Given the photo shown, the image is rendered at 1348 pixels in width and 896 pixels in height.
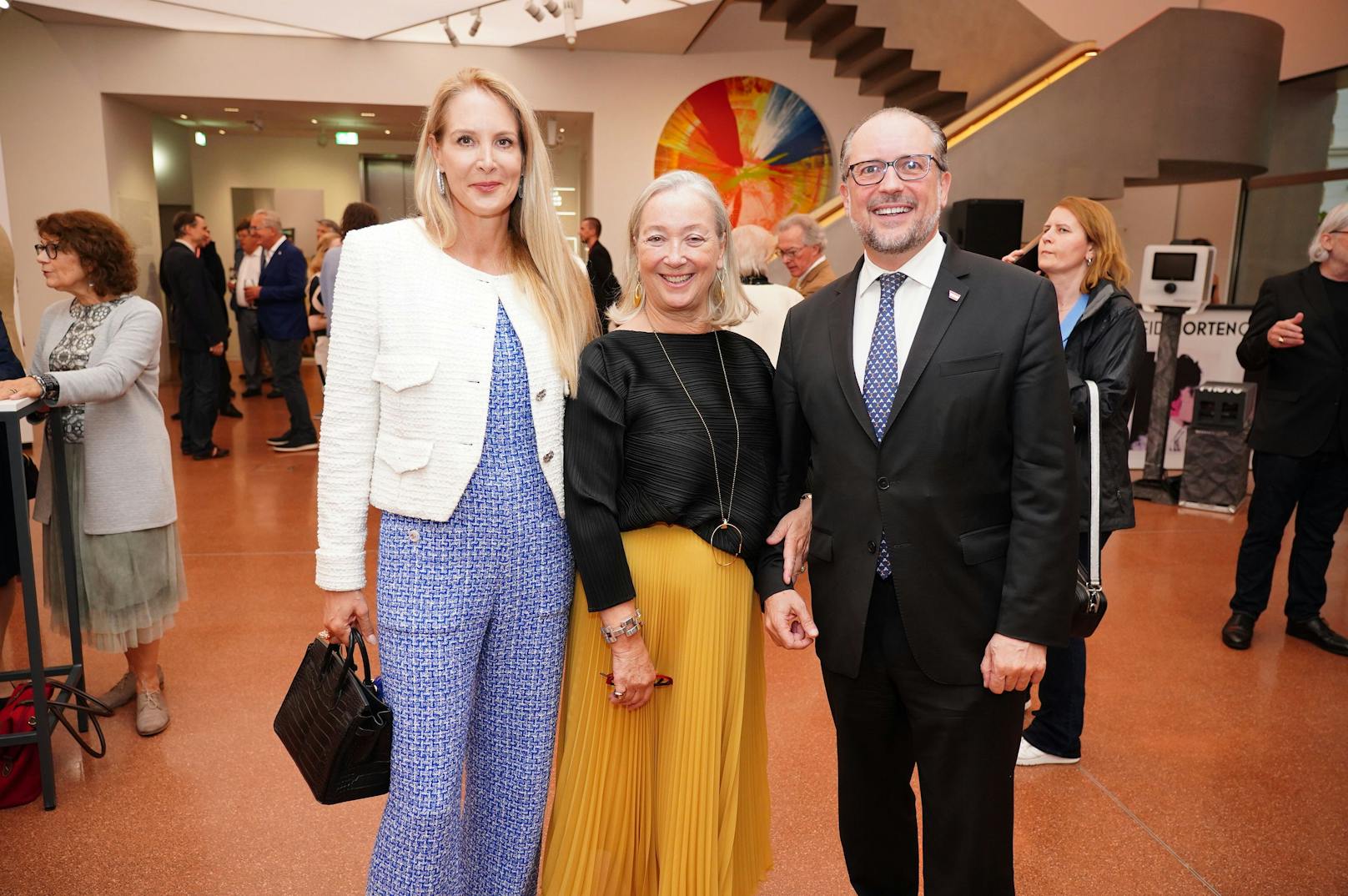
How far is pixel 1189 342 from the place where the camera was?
7211 millimetres

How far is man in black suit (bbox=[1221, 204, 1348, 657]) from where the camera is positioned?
3932 millimetres

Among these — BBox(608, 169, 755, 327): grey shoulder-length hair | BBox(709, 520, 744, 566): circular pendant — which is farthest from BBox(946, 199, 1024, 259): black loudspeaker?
BBox(709, 520, 744, 566): circular pendant

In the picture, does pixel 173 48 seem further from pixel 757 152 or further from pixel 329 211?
pixel 757 152

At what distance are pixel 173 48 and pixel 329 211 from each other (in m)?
4.79

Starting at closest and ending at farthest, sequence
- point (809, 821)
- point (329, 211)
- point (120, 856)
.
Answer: point (120, 856) → point (809, 821) → point (329, 211)

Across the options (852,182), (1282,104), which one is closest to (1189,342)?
(1282,104)

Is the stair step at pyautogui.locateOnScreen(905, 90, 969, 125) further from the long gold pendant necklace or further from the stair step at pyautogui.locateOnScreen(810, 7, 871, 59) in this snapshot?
the long gold pendant necklace

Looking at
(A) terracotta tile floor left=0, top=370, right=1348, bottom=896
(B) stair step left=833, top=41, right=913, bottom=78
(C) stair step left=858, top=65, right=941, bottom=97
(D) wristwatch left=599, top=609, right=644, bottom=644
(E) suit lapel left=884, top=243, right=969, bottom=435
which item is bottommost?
(A) terracotta tile floor left=0, top=370, right=1348, bottom=896

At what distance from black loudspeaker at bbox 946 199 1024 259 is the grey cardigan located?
6.37 metres

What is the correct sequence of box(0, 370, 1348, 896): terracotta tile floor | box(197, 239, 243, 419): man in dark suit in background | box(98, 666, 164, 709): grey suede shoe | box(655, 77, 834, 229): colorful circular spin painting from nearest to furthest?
box(0, 370, 1348, 896): terracotta tile floor → box(98, 666, 164, 709): grey suede shoe → box(197, 239, 243, 419): man in dark suit in background → box(655, 77, 834, 229): colorful circular spin painting

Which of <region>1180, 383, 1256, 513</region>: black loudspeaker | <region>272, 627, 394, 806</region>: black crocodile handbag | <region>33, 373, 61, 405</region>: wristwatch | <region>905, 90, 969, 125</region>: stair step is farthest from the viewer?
<region>905, 90, 969, 125</region>: stair step

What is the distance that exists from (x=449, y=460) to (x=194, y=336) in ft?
22.5

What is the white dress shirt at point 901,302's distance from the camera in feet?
5.60

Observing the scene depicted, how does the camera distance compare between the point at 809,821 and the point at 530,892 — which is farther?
the point at 809,821
